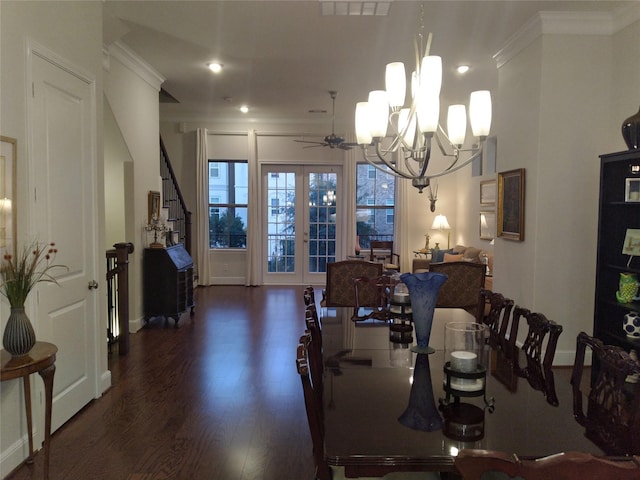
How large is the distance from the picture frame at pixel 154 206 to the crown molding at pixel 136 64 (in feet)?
4.70

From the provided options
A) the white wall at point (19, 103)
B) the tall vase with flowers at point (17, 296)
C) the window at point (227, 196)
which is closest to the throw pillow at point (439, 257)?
the window at point (227, 196)

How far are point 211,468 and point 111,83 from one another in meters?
4.04

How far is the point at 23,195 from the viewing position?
2701mm

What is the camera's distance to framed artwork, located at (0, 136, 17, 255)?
8.11 feet

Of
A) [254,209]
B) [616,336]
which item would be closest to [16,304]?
[616,336]

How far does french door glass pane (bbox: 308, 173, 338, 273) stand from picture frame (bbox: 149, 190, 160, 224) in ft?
12.3

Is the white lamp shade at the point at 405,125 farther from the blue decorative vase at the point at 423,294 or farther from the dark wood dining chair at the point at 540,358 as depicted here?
the dark wood dining chair at the point at 540,358

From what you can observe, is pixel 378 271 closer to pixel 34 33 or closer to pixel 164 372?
pixel 164 372

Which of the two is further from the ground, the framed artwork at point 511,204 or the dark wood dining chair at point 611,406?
the framed artwork at point 511,204

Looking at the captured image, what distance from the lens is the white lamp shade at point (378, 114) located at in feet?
9.20

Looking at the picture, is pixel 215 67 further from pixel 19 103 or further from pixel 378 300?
pixel 378 300

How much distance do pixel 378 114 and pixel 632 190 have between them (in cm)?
212

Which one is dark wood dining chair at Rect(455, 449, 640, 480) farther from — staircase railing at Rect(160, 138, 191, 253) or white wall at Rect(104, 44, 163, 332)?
staircase railing at Rect(160, 138, 191, 253)

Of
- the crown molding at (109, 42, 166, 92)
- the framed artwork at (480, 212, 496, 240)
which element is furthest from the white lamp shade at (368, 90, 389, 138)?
the framed artwork at (480, 212, 496, 240)
